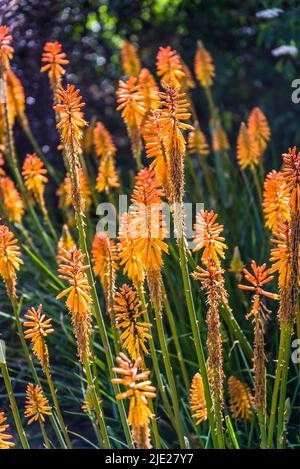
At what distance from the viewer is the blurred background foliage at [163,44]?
18.1 feet

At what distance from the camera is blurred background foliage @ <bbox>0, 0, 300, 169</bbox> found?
553 centimetres

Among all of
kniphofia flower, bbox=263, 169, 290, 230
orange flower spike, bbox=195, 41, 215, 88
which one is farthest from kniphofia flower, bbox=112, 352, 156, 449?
orange flower spike, bbox=195, 41, 215, 88

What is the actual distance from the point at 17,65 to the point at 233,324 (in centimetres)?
315

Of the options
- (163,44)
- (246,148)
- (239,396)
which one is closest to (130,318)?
(239,396)

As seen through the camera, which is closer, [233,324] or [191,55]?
[233,324]

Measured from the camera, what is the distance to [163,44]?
23.1 ft

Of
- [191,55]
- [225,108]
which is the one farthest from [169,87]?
[225,108]

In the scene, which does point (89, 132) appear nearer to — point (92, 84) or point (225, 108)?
point (92, 84)

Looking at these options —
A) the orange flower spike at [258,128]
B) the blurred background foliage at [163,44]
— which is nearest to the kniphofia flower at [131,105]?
the orange flower spike at [258,128]

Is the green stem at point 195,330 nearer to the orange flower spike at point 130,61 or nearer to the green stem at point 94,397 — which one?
the green stem at point 94,397

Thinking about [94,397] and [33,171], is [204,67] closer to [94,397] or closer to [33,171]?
[33,171]

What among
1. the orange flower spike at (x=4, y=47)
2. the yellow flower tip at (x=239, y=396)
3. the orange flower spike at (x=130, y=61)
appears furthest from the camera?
the orange flower spike at (x=130, y=61)

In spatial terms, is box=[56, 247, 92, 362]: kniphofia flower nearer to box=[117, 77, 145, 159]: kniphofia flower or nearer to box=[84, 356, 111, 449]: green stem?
box=[84, 356, 111, 449]: green stem

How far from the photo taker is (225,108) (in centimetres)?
771
